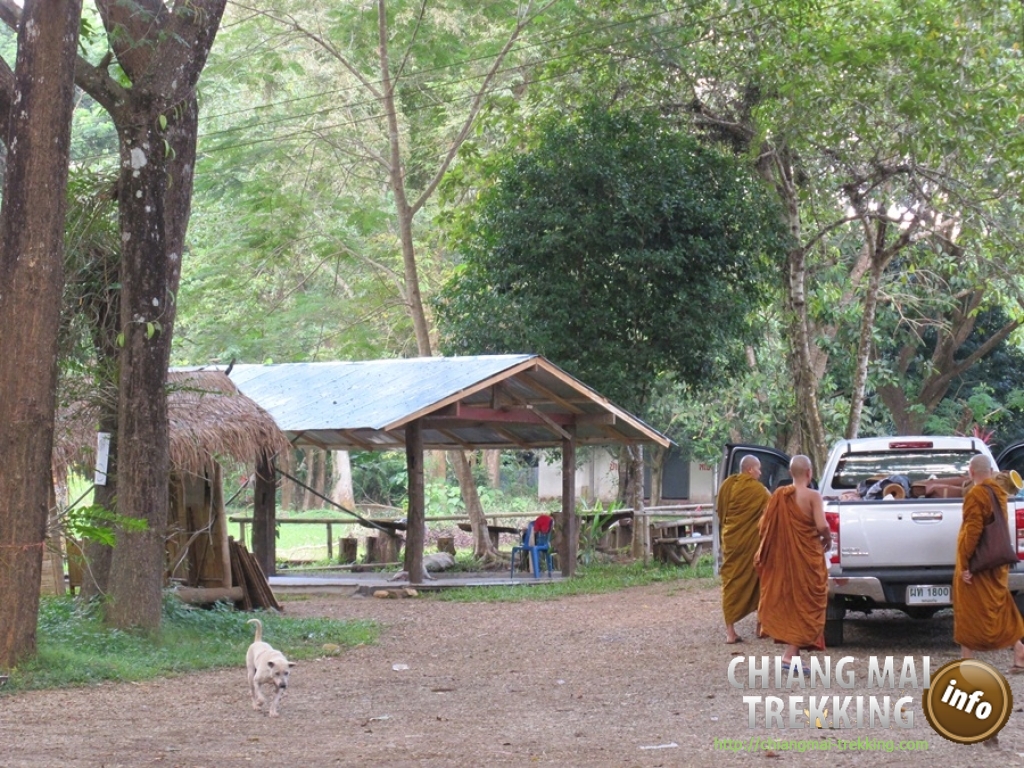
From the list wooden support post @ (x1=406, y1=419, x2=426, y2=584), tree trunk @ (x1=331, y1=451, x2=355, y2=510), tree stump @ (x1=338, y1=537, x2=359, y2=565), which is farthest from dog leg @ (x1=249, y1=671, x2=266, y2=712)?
tree trunk @ (x1=331, y1=451, x2=355, y2=510)

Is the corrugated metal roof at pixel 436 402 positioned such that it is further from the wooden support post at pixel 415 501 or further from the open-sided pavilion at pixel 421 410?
the wooden support post at pixel 415 501

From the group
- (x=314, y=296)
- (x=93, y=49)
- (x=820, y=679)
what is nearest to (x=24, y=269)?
(x=820, y=679)

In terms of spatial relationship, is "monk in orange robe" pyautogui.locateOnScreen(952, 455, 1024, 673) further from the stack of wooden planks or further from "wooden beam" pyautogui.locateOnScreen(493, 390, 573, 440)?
"wooden beam" pyautogui.locateOnScreen(493, 390, 573, 440)

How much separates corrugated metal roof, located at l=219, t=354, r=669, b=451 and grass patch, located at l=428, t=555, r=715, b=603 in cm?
221

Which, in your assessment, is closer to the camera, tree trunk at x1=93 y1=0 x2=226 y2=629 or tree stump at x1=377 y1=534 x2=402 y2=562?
tree trunk at x1=93 y1=0 x2=226 y2=629

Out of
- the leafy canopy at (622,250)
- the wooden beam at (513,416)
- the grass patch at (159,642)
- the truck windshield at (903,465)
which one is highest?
the leafy canopy at (622,250)

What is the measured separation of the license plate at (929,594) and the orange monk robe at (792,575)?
707 millimetres

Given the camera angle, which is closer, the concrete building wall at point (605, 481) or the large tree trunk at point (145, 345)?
the large tree trunk at point (145, 345)

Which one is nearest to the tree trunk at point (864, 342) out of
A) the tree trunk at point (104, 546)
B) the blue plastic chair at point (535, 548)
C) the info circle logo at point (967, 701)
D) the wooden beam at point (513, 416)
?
the wooden beam at point (513, 416)

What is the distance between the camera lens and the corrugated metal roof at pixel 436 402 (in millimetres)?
17062

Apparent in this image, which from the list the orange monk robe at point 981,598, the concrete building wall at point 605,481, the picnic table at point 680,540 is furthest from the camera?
the concrete building wall at point 605,481

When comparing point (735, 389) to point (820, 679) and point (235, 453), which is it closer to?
point (235, 453)

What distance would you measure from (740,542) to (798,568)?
58.7 inches

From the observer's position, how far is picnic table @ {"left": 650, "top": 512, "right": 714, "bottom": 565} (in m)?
21.7
